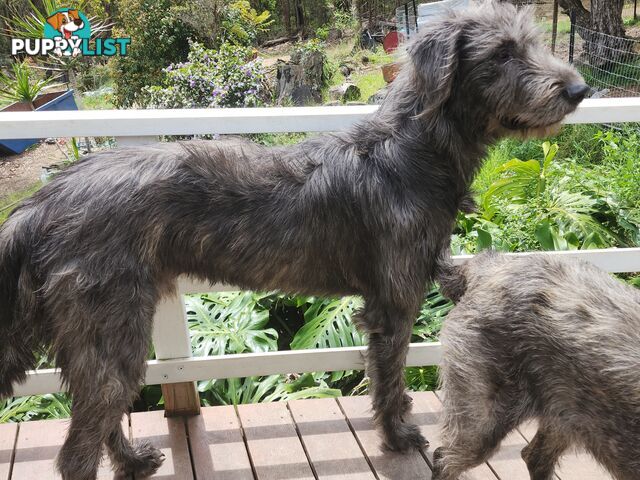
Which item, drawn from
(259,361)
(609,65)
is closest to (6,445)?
(259,361)

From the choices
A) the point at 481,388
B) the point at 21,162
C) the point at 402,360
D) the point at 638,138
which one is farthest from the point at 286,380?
the point at 21,162

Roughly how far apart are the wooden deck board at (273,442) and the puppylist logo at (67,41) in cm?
1188

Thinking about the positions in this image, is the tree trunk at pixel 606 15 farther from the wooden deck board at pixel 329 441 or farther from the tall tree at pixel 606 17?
the wooden deck board at pixel 329 441

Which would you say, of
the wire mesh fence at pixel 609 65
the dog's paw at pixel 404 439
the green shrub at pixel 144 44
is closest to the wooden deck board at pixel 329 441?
the dog's paw at pixel 404 439

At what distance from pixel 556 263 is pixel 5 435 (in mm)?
2627

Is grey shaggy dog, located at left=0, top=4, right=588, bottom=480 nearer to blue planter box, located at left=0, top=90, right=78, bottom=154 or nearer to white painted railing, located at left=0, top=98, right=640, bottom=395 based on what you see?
white painted railing, located at left=0, top=98, right=640, bottom=395

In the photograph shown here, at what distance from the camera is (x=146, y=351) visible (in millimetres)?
2748

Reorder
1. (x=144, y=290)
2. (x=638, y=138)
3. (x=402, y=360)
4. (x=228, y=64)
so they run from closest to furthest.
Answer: (x=144, y=290) → (x=402, y=360) → (x=638, y=138) → (x=228, y=64)

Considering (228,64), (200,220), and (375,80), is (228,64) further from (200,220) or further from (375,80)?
(200,220)

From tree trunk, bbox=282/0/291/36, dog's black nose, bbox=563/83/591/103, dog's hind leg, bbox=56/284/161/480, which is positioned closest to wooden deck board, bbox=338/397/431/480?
dog's hind leg, bbox=56/284/161/480

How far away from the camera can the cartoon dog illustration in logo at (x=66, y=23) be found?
14078 millimetres

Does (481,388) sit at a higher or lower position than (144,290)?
lower

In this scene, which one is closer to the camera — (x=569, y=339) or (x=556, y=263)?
(x=569, y=339)

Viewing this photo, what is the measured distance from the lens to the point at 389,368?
311 cm
